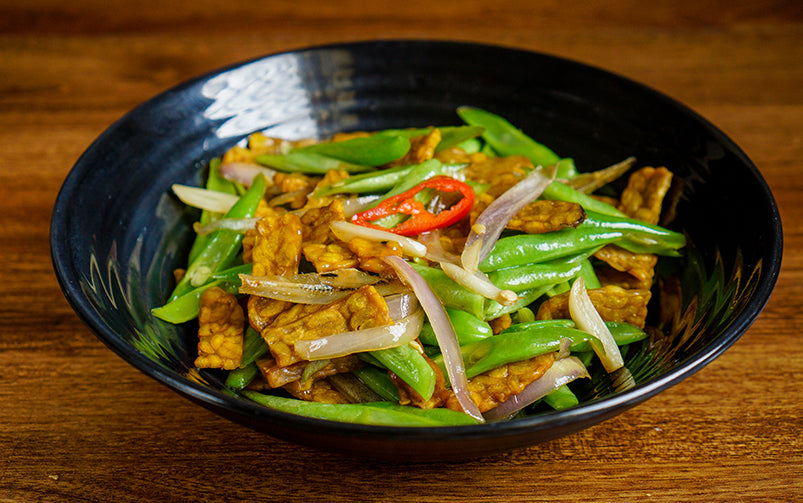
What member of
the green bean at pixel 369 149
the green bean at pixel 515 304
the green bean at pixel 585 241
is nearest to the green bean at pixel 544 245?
the green bean at pixel 585 241

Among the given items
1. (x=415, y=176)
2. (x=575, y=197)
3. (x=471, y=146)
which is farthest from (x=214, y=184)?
(x=575, y=197)

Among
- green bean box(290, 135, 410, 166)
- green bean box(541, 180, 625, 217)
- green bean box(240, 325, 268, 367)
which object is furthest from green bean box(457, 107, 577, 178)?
green bean box(240, 325, 268, 367)

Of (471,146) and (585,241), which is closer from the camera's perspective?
(585,241)

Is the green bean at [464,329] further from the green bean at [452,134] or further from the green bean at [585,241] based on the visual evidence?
the green bean at [452,134]

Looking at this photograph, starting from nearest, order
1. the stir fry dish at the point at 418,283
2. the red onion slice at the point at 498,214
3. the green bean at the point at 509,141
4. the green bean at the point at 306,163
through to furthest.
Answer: the stir fry dish at the point at 418,283 < the red onion slice at the point at 498,214 < the green bean at the point at 306,163 < the green bean at the point at 509,141

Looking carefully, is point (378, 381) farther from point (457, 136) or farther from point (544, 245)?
point (457, 136)

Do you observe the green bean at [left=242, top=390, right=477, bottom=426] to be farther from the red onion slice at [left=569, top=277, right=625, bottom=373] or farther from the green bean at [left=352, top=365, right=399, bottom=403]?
the red onion slice at [left=569, top=277, right=625, bottom=373]
